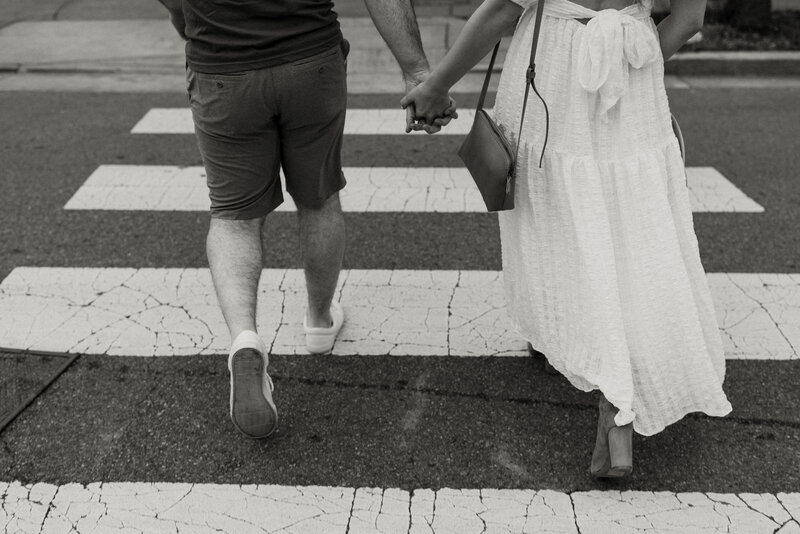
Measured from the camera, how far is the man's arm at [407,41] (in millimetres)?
2762

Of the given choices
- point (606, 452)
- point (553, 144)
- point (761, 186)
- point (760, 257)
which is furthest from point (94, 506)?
point (761, 186)

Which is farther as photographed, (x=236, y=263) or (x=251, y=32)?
(x=236, y=263)


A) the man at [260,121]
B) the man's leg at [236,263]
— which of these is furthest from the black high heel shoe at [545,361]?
the man's leg at [236,263]

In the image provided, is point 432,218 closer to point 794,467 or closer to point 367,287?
point 367,287

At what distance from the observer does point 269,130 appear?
2.80 metres

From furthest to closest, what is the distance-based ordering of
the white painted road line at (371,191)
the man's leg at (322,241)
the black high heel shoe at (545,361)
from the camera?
1. the white painted road line at (371,191)
2. the black high heel shoe at (545,361)
3. the man's leg at (322,241)

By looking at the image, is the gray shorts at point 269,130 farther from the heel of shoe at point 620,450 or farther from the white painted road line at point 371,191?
the white painted road line at point 371,191

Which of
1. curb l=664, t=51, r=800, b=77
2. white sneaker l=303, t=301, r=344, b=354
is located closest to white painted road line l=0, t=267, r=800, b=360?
white sneaker l=303, t=301, r=344, b=354

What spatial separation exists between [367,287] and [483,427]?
116cm

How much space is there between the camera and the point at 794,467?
106 inches

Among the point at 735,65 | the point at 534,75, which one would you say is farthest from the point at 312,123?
the point at 735,65

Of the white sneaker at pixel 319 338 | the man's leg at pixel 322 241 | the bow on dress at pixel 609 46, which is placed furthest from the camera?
the white sneaker at pixel 319 338

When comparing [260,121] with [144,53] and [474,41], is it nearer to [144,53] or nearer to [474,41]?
[474,41]

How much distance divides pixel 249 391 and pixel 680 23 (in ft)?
5.17
